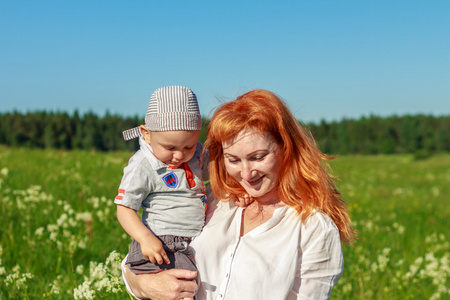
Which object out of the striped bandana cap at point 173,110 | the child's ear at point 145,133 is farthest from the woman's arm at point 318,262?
the child's ear at point 145,133

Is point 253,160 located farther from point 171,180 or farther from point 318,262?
point 318,262

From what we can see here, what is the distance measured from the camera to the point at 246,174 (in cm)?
279

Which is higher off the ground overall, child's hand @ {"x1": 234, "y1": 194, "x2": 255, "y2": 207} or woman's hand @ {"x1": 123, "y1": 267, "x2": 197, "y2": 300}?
child's hand @ {"x1": 234, "y1": 194, "x2": 255, "y2": 207}

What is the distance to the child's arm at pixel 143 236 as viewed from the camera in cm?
277

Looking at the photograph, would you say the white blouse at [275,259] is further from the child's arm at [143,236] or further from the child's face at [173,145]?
the child's face at [173,145]

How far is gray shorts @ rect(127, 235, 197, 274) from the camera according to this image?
115 inches

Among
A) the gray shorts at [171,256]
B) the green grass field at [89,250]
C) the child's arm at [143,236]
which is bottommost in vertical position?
the green grass field at [89,250]

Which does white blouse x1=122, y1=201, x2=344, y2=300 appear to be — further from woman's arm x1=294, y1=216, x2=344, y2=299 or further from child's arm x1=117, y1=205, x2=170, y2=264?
child's arm x1=117, y1=205, x2=170, y2=264

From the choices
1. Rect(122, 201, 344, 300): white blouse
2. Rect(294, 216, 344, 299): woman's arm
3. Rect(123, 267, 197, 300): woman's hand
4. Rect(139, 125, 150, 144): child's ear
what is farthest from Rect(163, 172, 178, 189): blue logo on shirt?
Rect(294, 216, 344, 299): woman's arm

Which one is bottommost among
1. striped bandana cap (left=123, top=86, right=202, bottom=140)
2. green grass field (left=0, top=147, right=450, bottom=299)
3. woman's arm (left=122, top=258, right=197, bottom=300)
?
green grass field (left=0, top=147, right=450, bottom=299)

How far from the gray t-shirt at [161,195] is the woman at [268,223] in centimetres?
15

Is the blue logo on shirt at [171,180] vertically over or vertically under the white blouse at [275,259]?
over

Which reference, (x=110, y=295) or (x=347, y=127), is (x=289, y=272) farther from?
(x=347, y=127)

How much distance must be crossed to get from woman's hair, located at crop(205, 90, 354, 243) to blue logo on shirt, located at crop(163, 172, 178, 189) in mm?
316
